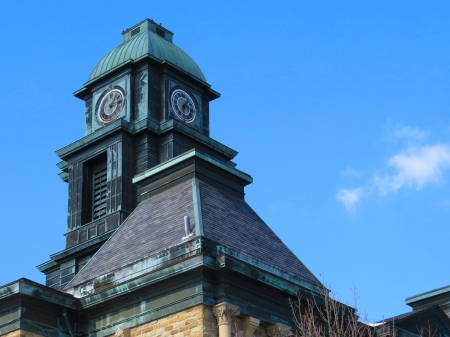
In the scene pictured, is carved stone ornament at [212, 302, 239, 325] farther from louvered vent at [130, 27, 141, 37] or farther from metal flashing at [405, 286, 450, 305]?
louvered vent at [130, 27, 141, 37]

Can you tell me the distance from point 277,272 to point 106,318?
4.60m

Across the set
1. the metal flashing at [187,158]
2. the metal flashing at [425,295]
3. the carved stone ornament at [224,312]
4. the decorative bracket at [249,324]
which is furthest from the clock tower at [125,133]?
the carved stone ornament at [224,312]

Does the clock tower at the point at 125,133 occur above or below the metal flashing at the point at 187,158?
above

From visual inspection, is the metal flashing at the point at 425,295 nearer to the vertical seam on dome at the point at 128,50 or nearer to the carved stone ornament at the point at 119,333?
the vertical seam on dome at the point at 128,50

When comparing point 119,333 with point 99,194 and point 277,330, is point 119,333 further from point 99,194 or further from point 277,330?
point 99,194

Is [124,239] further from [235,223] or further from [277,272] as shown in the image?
[277,272]

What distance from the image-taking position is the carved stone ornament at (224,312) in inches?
955

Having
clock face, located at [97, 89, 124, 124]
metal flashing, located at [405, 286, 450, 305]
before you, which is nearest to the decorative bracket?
metal flashing, located at [405, 286, 450, 305]

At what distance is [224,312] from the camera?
79.6 feet

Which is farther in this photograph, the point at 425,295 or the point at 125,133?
the point at 425,295

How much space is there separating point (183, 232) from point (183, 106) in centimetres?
1398

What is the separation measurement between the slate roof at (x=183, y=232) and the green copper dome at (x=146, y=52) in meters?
11.0

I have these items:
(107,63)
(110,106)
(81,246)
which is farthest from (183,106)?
(81,246)

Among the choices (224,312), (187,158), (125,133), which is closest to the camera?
(224,312)
